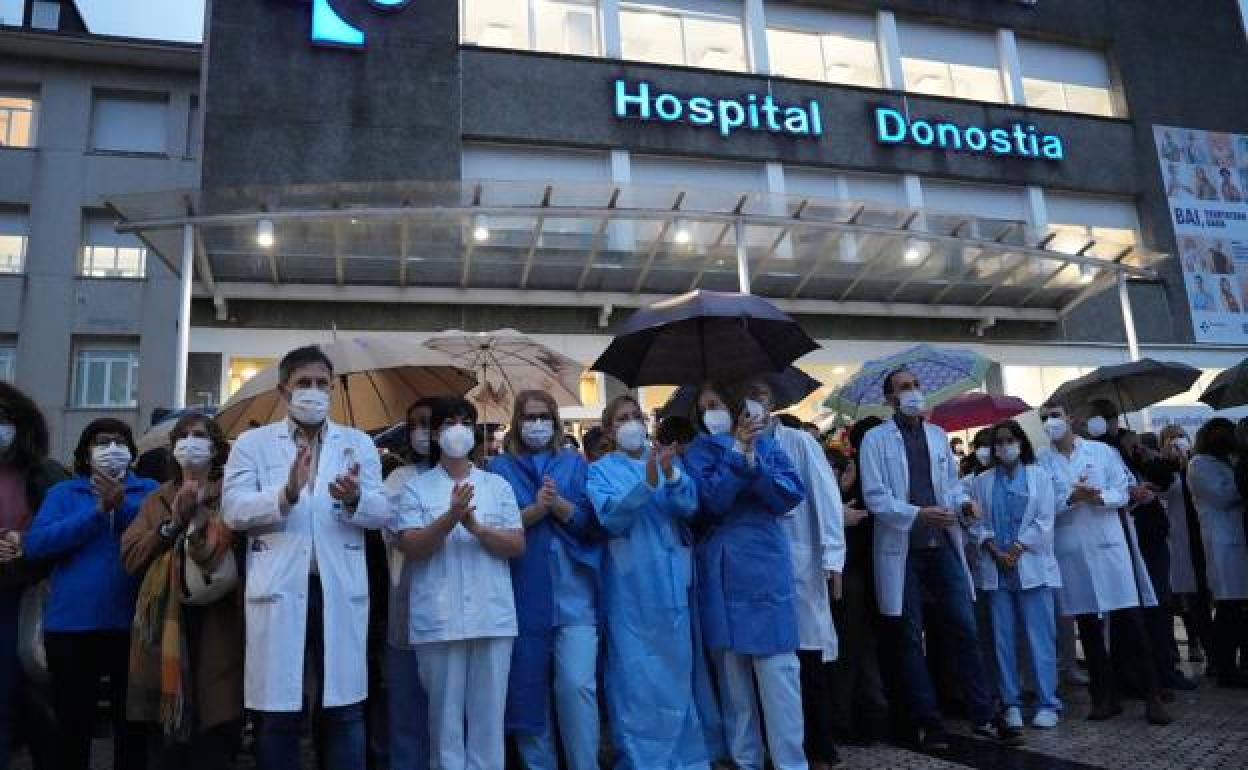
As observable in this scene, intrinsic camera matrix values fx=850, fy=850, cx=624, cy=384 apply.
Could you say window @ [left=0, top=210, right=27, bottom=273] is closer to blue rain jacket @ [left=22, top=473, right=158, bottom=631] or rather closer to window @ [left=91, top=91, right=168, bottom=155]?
window @ [left=91, top=91, right=168, bottom=155]

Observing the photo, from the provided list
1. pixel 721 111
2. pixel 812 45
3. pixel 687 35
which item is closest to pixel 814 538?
pixel 721 111

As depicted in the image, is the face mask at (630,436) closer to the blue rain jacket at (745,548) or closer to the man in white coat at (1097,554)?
the blue rain jacket at (745,548)

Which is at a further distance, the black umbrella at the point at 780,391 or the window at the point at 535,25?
the window at the point at 535,25

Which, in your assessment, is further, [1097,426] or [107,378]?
[107,378]

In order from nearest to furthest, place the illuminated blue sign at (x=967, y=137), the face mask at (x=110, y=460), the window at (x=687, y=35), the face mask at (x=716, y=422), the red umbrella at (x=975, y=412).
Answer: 1. the face mask at (x=110, y=460)
2. the face mask at (x=716, y=422)
3. the red umbrella at (x=975, y=412)
4. the window at (x=687, y=35)
5. the illuminated blue sign at (x=967, y=137)

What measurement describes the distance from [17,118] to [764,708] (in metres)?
23.1

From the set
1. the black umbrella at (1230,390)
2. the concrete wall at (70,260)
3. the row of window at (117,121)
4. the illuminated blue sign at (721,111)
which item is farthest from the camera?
the row of window at (117,121)

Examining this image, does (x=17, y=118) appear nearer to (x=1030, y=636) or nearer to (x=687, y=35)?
(x=687, y=35)

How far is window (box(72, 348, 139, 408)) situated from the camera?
755 inches

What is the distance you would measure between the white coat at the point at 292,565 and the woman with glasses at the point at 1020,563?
13.7ft

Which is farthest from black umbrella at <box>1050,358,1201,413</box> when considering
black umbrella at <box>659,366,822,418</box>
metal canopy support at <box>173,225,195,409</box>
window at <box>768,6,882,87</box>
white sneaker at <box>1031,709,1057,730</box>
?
window at <box>768,6,882,87</box>

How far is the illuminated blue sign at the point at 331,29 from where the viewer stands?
15.2 metres

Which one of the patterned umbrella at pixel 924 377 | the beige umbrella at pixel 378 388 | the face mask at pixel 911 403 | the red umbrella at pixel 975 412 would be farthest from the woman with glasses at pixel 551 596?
the red umbrella at pixel 975 412

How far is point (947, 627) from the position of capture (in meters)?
5.27
